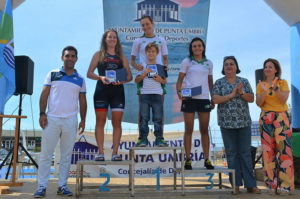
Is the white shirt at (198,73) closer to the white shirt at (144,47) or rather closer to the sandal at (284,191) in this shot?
the white shirt at (144,47)

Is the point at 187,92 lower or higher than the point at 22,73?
lower

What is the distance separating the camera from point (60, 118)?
9.13ft

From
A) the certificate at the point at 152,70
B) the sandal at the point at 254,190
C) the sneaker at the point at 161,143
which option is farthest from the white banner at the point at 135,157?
the certificate at the point at 152,70

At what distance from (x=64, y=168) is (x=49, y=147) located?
0.89 ft

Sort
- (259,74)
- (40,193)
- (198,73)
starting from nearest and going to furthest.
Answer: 1. (40,193)
2. (198,73)
3. (259,74)

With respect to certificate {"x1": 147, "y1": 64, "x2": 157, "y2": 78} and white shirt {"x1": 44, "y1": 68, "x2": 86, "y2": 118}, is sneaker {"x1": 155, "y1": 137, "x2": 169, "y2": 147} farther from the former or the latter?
white shirt {"x1": 44, "y1": 68, "x2": 86, "y2": 118}

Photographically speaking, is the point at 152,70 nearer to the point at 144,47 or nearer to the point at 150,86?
the point at 150,86

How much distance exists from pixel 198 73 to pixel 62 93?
1.55m

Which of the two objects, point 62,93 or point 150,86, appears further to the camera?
point 150,86

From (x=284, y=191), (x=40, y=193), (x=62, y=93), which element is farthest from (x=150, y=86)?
(x=284, y=191)

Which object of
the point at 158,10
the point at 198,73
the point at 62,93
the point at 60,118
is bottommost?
the point at 60,118

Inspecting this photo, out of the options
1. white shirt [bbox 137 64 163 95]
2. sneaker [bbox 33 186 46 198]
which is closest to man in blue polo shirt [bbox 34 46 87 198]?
sneaker [bbox 33 186 46 198]

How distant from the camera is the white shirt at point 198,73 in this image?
123 inches

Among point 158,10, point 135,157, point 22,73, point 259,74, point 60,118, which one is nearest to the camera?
point 60,118
